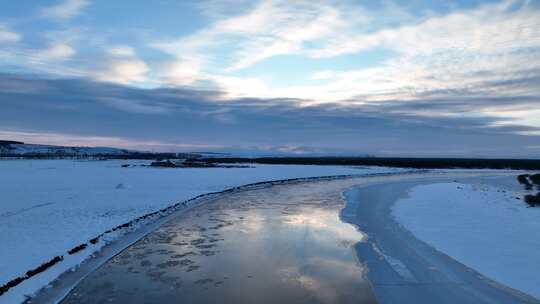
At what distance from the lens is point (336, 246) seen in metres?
10.1

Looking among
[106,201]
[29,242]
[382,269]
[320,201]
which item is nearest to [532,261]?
[382,269]

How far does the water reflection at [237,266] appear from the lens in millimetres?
6422

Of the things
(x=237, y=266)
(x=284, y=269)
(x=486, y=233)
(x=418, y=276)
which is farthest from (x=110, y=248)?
(x=486, y=233)

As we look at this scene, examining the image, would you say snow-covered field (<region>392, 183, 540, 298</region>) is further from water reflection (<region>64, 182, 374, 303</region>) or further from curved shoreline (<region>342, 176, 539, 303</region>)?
water reflection (<region>64, 182, 374, 303</region>)

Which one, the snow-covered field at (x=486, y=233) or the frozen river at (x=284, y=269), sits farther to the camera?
the snow-covered field at (x=486, y=233)

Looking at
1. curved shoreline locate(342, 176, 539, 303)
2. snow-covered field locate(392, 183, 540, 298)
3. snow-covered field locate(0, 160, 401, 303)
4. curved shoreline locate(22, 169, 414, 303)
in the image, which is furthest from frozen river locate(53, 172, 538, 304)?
snow-covered field locate(0, 160, 401, 303)

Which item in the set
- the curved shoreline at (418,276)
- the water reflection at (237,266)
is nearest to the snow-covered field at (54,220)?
the water reflection at (237,266)

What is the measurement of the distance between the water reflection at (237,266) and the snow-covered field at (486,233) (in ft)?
7.13

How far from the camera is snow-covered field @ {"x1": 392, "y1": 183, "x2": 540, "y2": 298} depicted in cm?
754

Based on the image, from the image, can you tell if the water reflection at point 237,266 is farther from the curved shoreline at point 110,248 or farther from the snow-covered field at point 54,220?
the snow-covered field at point 54,220

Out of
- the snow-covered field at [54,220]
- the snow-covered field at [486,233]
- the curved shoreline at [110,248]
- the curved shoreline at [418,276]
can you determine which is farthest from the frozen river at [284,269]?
the snow-covered field at [54,220]

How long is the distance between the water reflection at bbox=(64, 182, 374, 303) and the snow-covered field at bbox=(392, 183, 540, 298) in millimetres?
2172

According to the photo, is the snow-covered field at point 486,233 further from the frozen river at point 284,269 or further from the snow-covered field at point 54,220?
the snow-covered field at point 54,220

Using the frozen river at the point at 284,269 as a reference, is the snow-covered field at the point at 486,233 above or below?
above
